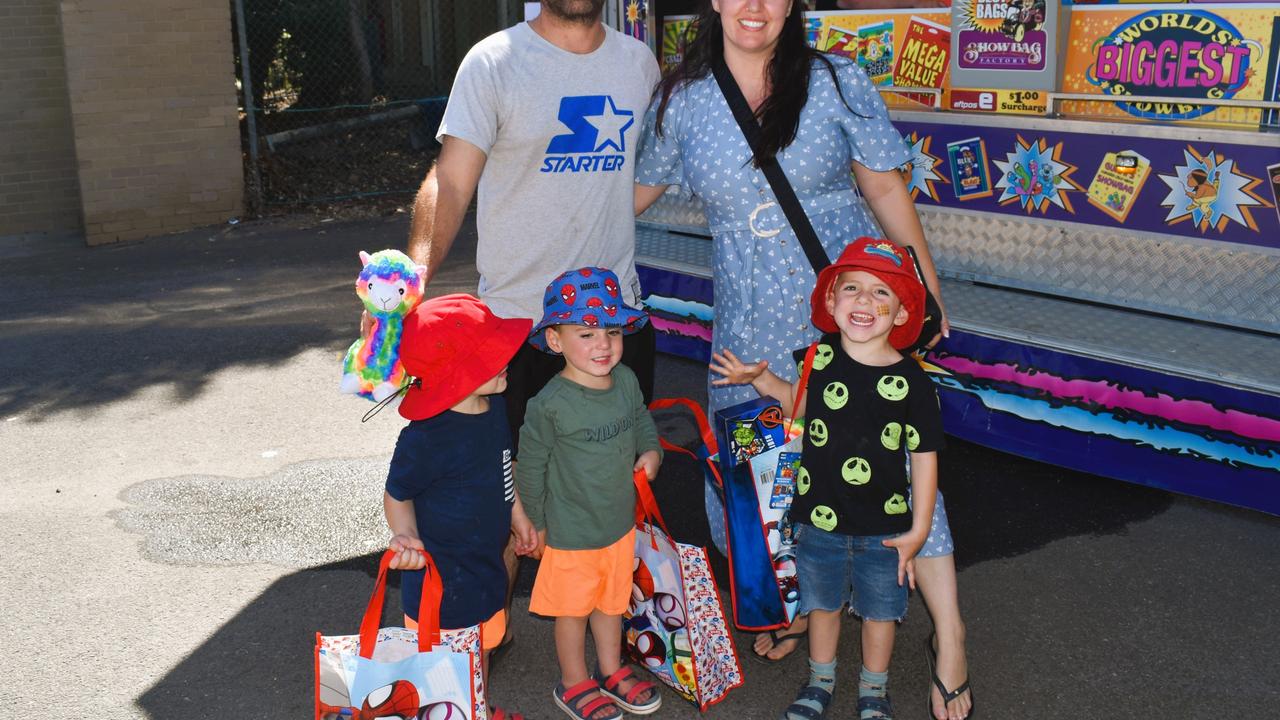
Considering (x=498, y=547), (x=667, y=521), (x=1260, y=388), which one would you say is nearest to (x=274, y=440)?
(x=667, y=521)

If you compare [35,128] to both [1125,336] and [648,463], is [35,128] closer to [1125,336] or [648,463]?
[648,463]

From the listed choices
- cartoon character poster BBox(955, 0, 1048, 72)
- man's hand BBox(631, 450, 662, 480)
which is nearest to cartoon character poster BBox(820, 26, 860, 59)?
cartoon character poster BBox(955, 0, 1048, 72)

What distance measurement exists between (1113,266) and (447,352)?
3108 mm

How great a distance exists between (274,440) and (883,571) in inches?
128

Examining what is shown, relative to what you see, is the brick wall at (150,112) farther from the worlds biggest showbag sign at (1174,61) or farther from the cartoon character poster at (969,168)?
the worlds biggest showbag sign at (1174,61)

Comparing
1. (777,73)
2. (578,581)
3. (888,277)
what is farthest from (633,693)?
(777,73)

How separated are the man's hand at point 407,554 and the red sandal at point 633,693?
2.51 ft

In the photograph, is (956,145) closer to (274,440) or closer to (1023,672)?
(1023,672)

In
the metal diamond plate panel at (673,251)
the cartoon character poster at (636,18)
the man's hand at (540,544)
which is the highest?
the cartoon character poster at (636,18)

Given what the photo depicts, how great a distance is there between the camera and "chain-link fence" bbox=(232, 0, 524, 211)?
11656 mm

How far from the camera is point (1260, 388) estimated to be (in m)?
4.21

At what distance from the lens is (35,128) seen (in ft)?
32.9

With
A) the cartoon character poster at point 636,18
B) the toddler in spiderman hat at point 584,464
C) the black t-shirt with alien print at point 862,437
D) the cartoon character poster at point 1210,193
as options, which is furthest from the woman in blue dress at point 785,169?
the cartoon character poster at point 636,18

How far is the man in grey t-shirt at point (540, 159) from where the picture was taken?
327cm
